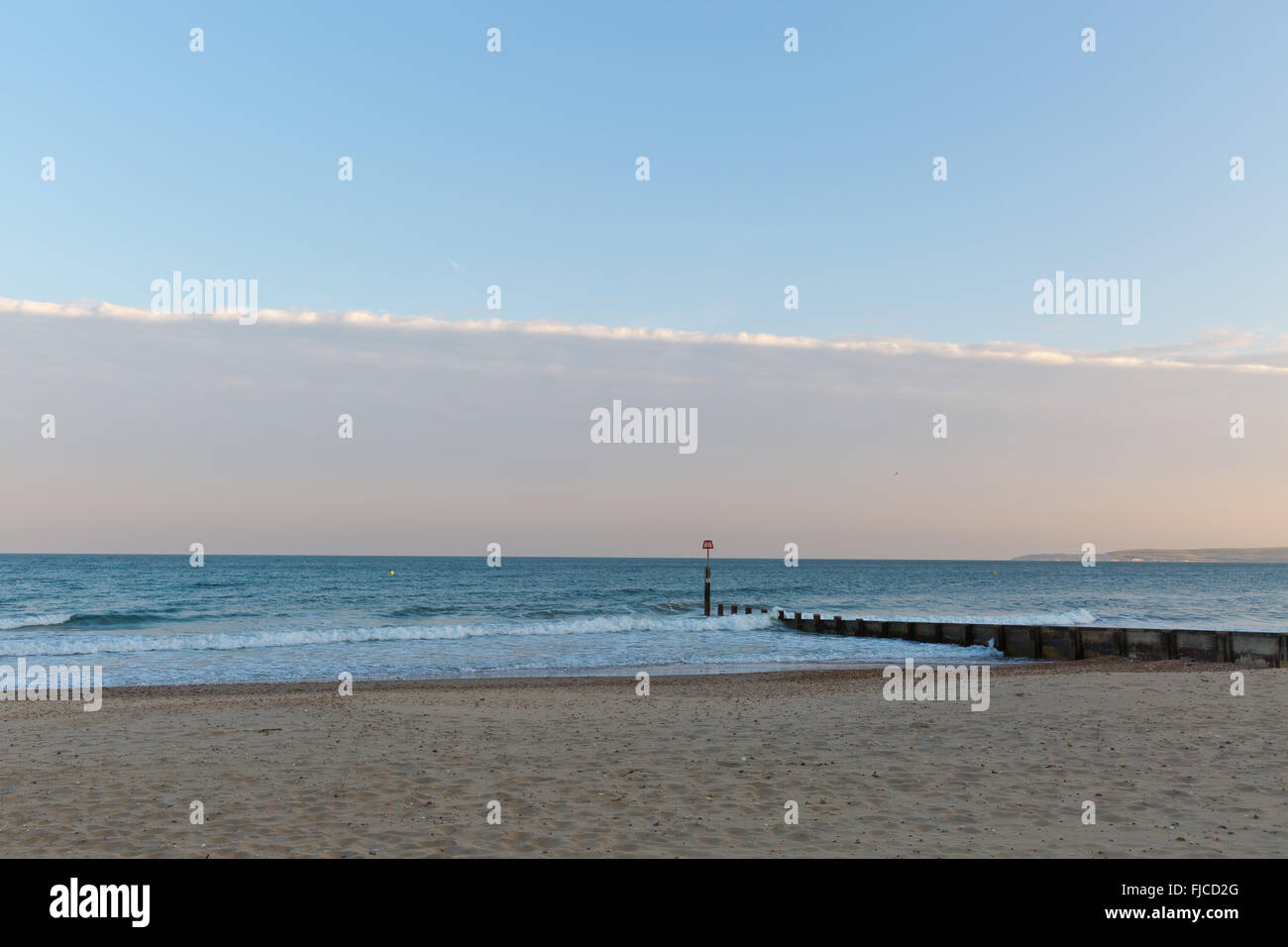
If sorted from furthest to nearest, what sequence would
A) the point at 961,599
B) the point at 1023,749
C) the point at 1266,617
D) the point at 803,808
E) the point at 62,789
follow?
1. the point at 961,599
2. the point at 1266,617
3. the point at 1023,749
4. the point at 62,789
5. the point at 803,808

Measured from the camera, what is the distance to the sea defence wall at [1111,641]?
26.8 meters

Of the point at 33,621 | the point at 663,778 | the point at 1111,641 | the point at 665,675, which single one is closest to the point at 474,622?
the point at 33,621

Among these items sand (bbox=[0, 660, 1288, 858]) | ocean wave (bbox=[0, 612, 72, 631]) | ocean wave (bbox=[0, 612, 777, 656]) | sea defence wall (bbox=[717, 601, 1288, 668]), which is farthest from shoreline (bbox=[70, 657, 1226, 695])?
ocean wave (bbox=[0, 612, 72, 631])

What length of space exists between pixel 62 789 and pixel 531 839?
5752 millimetres

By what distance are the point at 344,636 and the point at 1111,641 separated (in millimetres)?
29577

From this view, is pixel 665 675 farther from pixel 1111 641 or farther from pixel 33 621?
pixel 33 621

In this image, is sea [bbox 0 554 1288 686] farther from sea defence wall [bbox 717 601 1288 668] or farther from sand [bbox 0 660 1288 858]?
sand [bbox 0 660 1288 858]

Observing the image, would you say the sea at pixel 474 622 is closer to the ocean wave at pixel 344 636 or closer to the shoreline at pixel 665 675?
the ocean wave at pixel 344 636

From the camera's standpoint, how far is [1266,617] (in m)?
56.0

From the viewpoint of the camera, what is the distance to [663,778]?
34.0 ft

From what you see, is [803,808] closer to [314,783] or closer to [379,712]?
[314,783]

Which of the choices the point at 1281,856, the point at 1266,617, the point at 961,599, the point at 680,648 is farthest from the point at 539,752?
the point at 961,599

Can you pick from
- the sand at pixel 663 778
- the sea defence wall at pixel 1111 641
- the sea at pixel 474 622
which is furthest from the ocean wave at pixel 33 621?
the sea defence wall at pixel 1111 641

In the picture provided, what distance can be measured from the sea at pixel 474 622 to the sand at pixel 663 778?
12149 mm
